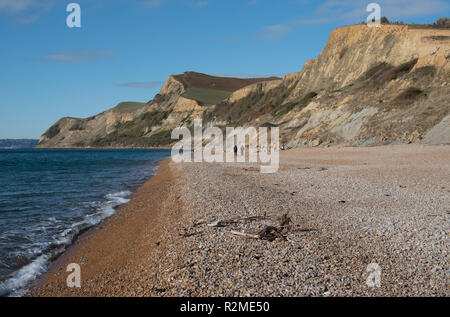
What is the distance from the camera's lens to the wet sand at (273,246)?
488cm

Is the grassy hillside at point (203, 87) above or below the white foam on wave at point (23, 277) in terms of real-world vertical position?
above

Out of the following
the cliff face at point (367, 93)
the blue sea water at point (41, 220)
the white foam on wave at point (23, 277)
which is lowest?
the white foam on wave at point (23, 277)

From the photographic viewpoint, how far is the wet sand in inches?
192

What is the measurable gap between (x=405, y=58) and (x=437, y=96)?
1636 centimetres

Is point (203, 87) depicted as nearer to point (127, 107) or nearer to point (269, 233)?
point (127, 107)

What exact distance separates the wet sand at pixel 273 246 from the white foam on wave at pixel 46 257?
31cm

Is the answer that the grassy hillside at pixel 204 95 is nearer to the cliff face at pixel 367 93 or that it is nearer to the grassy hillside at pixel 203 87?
the grassy hillside at pixel 203 87

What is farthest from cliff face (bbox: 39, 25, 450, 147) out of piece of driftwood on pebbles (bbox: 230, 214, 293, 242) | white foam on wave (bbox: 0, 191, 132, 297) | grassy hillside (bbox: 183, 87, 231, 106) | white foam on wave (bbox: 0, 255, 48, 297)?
grassy hillside (bbox: 183, 87, 231, 106)

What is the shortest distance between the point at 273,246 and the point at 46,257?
4.95 meters

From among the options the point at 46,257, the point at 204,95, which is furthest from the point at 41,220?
the point at 204,95

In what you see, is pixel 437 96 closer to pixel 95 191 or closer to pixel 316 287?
pixel 95 191

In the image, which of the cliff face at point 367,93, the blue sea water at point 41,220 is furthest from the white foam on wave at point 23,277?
the cliff face at point 367,93

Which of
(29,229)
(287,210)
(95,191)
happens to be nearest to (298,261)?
(287,210)

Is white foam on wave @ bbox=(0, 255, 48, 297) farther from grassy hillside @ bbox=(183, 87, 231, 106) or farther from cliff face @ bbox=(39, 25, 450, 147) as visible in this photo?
grassy hillside @ bbox=(183, 87, 231, 106)
